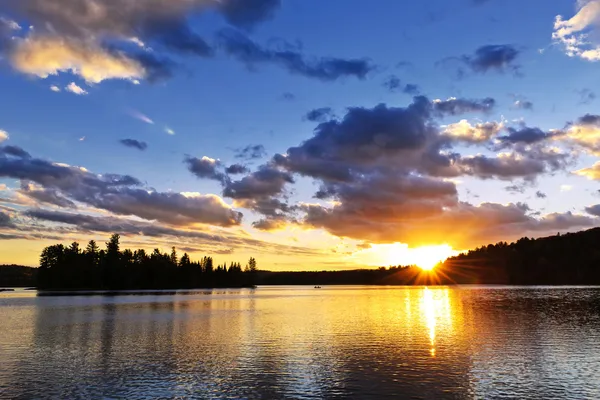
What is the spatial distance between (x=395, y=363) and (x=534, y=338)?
83.8 ft

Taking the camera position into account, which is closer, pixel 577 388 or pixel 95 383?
pixel 577 388

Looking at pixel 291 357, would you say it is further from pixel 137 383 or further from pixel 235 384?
pixel 137 383

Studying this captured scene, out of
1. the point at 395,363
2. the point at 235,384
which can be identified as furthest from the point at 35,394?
the point at 395,363

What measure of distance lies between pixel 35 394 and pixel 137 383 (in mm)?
7085

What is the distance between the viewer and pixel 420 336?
6544 cm

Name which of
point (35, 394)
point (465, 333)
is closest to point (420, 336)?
point (465, 333)

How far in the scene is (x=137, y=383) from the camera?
3756 centimetres

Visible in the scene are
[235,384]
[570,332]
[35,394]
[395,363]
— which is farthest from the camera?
[570,332]

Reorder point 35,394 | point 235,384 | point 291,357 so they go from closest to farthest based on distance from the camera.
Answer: point 35,394, point 235,384, point 291,357

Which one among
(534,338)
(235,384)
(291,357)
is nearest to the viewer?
(235,384)

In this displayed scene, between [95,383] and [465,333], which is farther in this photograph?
[465,333]

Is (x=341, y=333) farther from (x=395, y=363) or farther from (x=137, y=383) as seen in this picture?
(x=137, y=383)

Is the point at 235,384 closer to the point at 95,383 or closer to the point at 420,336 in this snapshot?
the point at 95,383

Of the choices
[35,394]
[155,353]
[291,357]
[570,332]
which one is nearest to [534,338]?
[570,332]
